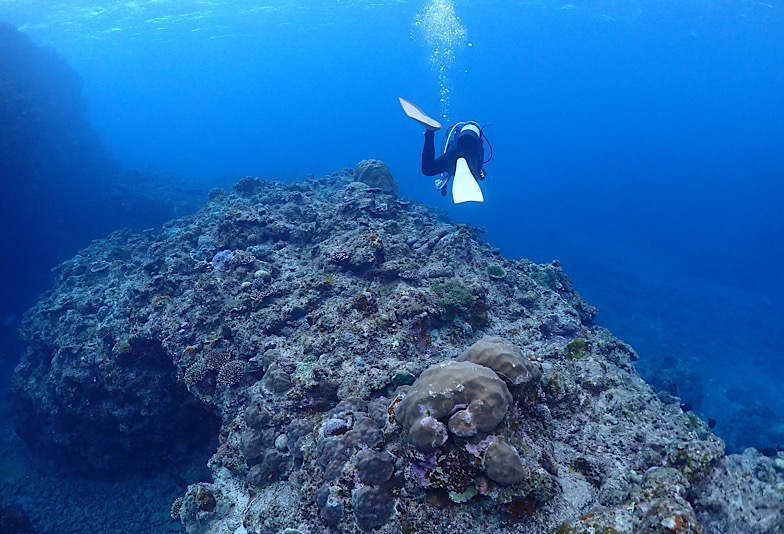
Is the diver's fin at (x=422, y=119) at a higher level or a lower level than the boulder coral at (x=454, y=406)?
higher

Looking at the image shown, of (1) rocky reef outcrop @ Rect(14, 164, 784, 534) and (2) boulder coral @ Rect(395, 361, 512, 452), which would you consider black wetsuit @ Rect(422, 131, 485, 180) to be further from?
(2) boulder coral @ Rect(395, 361, 512, 452)

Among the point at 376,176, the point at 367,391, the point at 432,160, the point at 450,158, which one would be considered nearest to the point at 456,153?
the point at 450,158

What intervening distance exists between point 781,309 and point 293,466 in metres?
48.6

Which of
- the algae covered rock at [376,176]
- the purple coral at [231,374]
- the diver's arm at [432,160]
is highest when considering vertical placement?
the algae covered rock at [376,176]

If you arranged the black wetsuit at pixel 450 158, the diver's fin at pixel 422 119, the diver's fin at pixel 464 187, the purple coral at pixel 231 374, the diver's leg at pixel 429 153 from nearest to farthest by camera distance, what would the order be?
the purple coral at pixel 231 374
the diver's fin at pixel 464 187
the diver's fin at pixel 422 119
the black wetsuit at pixel 450 158
the diver's leg at pixel 429 153

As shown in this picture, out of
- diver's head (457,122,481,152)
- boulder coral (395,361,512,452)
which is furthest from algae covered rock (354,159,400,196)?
boulder coral (395,361,512,452)

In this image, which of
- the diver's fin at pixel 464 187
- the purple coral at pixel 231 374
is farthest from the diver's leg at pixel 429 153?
the purple coral at pixel 231 374

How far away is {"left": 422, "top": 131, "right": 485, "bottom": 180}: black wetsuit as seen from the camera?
10477 mm

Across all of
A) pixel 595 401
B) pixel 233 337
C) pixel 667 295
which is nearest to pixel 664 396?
pixel 595 401

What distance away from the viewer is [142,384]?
31.4 ft

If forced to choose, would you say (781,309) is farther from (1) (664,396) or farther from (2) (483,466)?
(2) (483,466)

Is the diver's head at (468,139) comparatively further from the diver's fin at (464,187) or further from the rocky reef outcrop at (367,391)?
the rocky reef outcrop at (367,391)

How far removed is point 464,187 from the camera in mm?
9133

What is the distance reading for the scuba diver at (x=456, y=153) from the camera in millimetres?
9570
